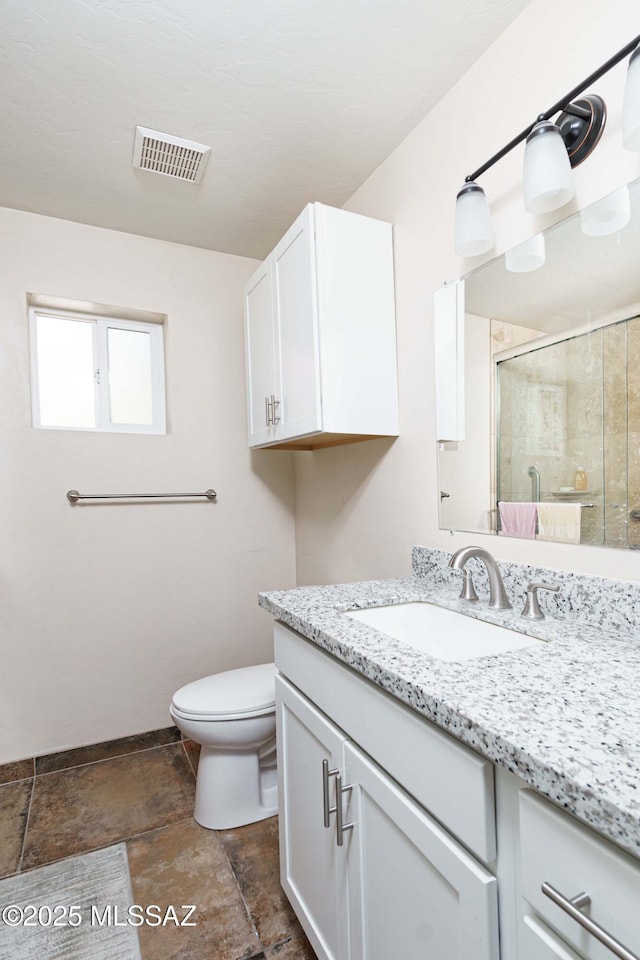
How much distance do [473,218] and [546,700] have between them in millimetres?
1129

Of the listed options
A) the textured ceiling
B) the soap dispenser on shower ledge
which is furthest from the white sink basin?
the textured ceiling

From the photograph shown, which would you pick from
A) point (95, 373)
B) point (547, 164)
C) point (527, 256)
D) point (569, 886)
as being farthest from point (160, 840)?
point (547, 164)

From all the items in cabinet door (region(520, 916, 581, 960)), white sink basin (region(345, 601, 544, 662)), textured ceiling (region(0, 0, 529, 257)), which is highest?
textured ceiling (region(0, 0, 529, 257))

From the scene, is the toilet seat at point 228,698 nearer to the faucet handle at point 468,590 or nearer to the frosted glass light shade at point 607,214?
the faucet handle at point 468,590

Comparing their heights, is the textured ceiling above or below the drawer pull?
above

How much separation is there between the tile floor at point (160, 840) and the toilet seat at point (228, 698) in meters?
0.40

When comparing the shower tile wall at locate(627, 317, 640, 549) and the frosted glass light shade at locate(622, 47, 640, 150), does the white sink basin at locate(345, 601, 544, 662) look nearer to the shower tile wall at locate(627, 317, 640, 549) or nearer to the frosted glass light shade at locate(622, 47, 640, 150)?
the shower tile wall at locate(627, 317, 640, 549)

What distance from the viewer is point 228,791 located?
1.65 metres

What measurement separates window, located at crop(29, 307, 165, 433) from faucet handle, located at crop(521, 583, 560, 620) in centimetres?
186

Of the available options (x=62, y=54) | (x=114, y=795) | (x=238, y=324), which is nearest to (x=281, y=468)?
(x=238, y=324)

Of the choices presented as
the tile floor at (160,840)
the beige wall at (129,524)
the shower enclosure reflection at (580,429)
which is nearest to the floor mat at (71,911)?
the tile floor at (160,840)

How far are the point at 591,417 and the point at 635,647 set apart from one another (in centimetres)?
47

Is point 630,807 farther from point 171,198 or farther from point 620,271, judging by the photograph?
point 171,198

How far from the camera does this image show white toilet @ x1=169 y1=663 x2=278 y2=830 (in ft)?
5.18
